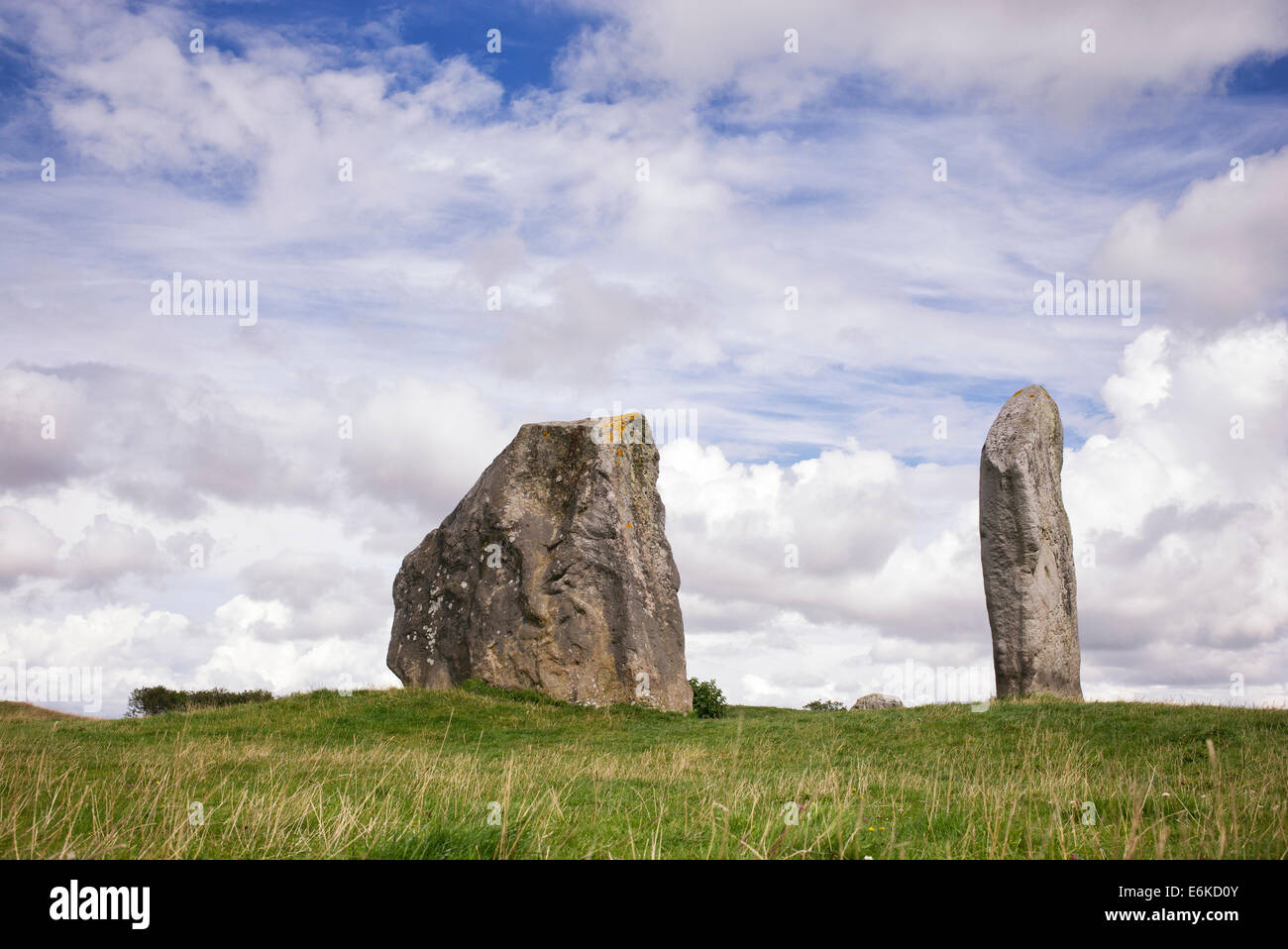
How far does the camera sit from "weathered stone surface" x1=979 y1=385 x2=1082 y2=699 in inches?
852

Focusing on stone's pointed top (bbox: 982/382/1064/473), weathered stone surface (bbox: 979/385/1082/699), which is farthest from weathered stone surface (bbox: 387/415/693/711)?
stone's pointed top (bbox: 982/382/1064/473)

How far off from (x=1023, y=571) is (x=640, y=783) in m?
14.7

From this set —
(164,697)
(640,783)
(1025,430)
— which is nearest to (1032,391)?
(1025,430)

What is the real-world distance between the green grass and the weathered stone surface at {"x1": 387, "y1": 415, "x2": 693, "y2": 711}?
121cm

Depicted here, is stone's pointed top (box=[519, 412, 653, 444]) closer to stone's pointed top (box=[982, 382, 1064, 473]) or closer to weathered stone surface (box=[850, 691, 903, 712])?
stone's pointed top (box=[982, 382, 1064, 473])

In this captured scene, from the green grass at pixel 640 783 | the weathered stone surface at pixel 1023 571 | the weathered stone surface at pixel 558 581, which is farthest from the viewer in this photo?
the weathered stone surface at pixel 558 581

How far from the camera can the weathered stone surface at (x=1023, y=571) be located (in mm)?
21641

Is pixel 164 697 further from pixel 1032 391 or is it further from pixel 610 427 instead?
pixel 1032 391

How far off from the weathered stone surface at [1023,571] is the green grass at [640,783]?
1.86 m

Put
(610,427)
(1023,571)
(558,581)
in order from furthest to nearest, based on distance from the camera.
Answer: (610,427) → (558,581) → (1023,571)

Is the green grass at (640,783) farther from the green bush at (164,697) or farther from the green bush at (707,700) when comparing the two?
the green bush at (164,697)

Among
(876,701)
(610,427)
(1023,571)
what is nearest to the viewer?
(1023,571)

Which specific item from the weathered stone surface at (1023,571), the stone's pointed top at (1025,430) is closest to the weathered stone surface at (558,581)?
the weathered stone surface at (1023,571)

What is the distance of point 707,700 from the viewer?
85.8 feet
